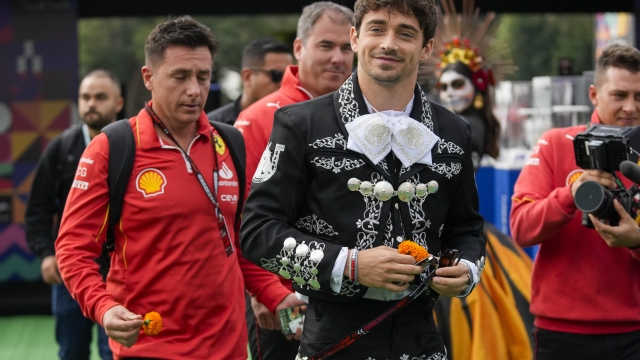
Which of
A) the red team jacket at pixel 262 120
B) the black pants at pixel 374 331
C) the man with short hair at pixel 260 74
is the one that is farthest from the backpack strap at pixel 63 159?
the black pants at pixel 374 331

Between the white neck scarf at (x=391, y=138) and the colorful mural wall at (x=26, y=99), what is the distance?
24.8 feet

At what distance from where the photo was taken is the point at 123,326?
318 centimetres

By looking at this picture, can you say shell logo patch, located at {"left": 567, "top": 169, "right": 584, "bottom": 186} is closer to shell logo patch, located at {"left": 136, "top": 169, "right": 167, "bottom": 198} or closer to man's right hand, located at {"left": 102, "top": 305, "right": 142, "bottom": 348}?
shell logo patch, located at {"left": 136, "top": 169, "right": 167, "bottom": 198}

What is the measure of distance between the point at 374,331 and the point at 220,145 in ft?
3.94

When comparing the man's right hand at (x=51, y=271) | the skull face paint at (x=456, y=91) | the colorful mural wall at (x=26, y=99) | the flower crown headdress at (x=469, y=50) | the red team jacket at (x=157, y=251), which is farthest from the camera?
the colorful mural wall at (x=26, y=99)

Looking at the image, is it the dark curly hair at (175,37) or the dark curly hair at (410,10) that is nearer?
the dark curly hair at (410,10)

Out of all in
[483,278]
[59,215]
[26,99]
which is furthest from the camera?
[26,99]

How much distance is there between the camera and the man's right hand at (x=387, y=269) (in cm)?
270

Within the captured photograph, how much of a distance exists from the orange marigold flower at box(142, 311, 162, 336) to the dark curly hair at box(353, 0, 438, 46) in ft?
3.92

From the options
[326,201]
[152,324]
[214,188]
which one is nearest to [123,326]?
[152,324]

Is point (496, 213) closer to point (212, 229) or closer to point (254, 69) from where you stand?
point (254, 69)

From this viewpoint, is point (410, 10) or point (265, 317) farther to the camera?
point (265, 317)

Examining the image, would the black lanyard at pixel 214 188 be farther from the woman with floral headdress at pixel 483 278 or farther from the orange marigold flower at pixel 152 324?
the woman with floral headdress at pixel 483 278

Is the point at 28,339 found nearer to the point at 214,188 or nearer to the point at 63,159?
the point at 63,159
